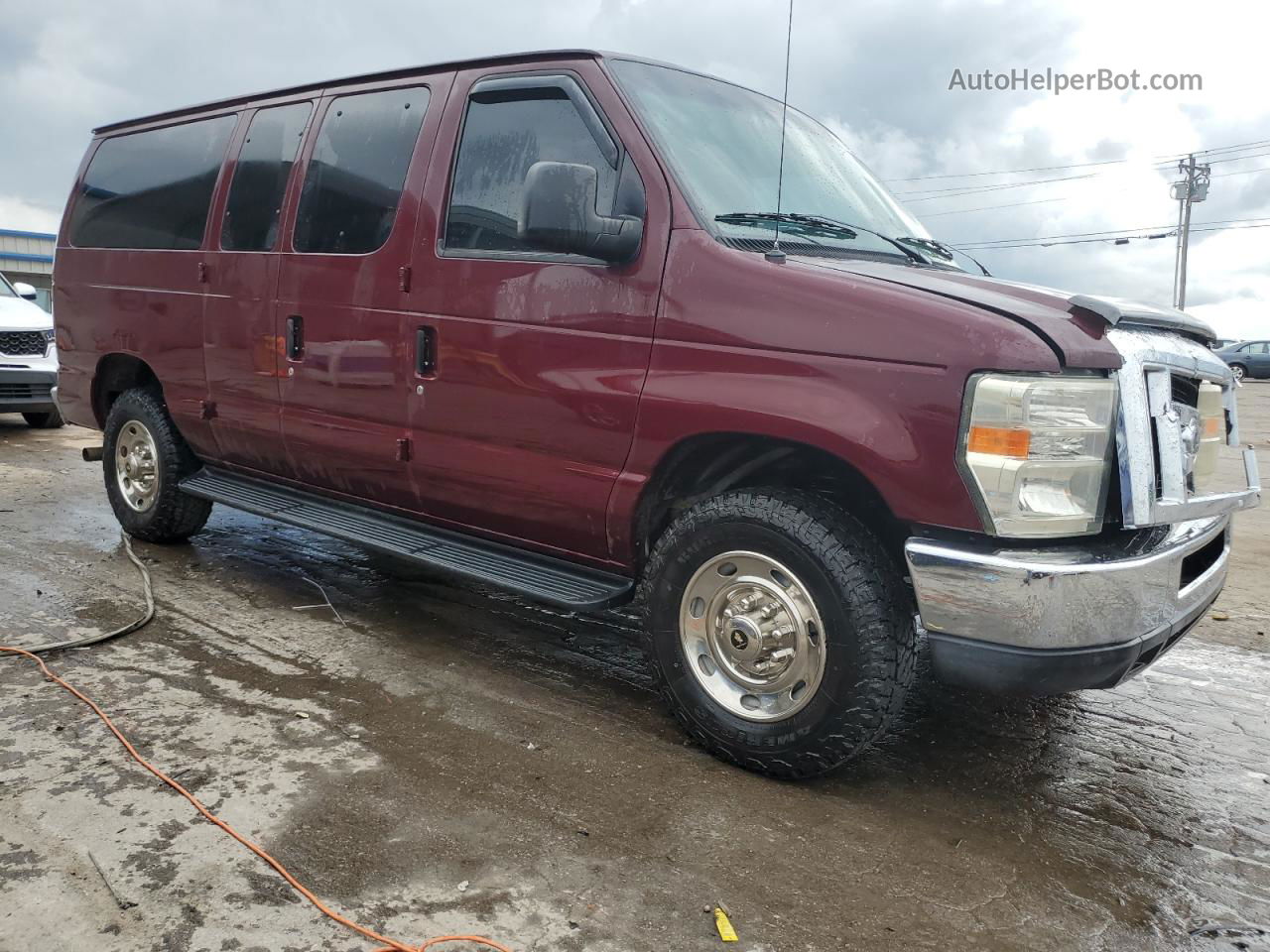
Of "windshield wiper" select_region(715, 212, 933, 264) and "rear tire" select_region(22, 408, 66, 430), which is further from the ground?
"windshield wiper" select_region(715, 212, 933, 264)

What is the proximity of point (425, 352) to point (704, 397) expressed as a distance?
1.27 meters

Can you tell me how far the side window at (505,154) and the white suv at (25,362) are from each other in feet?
27.0

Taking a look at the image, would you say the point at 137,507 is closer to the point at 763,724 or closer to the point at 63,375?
the point at 63,375

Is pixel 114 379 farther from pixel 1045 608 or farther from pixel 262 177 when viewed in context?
pixel 1045 608

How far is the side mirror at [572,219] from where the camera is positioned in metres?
2.94

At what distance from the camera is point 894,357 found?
2.62 metres

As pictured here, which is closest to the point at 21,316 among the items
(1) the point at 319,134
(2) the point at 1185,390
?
(1) the point at 319,134

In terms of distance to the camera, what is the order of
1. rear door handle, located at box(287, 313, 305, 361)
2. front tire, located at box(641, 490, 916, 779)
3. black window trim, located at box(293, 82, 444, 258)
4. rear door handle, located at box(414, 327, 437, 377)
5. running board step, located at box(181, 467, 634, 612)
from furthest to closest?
rear door handle, located at box(287, 313, 305, 361) < black window trim, located at box(293, 82, 444, 258) < rear door handle, located at box(414, 327, 437, 377) < running board step, located at box(181, 467, 634, 612) < front tire, located at box(641, 490, 916, 779)

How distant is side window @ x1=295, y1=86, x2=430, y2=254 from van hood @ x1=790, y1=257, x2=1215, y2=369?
178cm

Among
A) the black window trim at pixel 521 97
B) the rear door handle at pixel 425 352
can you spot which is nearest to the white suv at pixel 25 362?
the rear door handle at pixel 425 352

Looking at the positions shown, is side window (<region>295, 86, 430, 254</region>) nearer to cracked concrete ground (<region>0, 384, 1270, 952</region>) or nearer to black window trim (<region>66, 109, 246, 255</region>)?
black window trim (<region>66, 109, 246, 255</region>)

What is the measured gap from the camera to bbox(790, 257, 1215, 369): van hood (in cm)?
253

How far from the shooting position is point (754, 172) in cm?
343

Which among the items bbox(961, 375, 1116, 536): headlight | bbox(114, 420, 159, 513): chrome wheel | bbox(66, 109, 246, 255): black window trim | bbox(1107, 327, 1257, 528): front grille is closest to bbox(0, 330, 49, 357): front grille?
bbox(66, 109, 246, 255): black window trim
